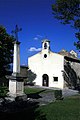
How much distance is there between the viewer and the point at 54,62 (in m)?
37.3

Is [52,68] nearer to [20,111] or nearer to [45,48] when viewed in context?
[45,48]

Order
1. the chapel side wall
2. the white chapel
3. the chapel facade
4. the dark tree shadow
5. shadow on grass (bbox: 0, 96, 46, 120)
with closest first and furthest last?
shadow on grass (bbox: 0, 96, 46, 120) → the chapel side wall → the chapel facade → the white chapel → the dark tree shadow

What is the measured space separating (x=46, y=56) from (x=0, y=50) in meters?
9.53

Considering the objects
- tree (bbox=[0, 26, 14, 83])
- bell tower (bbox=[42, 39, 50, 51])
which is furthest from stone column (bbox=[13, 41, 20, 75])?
bell tower (bbox=[42, 39, 50, 51])

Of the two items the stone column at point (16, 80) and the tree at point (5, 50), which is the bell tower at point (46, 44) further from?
the stone column at point (16, 80)

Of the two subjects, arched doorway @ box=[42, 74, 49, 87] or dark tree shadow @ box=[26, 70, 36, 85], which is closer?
arched doorway @ box=[42, 74, 49, 87]

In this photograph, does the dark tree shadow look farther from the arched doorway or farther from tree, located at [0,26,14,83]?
tree, located at [0,26,14,83]

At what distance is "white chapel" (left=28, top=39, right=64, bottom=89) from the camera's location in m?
36.5

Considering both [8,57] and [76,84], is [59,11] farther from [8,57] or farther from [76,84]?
[76,84]

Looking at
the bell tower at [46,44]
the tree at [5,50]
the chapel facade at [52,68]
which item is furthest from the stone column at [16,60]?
the bell tower at [46,44]

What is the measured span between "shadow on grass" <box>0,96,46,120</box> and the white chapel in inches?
→ 785

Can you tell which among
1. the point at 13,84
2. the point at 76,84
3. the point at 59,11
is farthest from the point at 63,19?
the point at 76,84

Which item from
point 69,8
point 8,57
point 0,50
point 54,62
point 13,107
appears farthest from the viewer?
point 54,62

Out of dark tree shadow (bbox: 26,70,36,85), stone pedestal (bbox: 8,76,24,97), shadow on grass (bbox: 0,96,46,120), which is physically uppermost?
dark tree shadow (bbox: 26,70,36,85)
